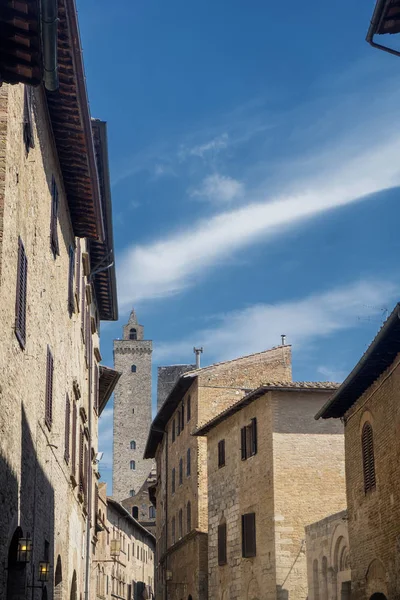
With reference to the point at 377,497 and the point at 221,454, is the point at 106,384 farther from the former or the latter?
the point at 377,497

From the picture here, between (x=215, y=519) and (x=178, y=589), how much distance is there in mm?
8128

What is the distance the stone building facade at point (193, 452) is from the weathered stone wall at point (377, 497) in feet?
60.6

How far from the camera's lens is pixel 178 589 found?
4100cm

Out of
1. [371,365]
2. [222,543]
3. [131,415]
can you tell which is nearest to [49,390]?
[371,365]

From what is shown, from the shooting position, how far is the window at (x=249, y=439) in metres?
32.0

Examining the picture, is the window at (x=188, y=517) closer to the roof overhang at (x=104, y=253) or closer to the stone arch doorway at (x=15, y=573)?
the roof overhang at (x=104, y=253)

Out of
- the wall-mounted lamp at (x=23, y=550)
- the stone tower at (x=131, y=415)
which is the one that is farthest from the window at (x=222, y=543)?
the stone tower at (x=131, y=415)

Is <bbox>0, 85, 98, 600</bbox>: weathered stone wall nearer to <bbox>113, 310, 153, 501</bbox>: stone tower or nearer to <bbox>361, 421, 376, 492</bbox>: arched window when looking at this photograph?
<bbox>361, 421, 376, 492</bbox>: arched window

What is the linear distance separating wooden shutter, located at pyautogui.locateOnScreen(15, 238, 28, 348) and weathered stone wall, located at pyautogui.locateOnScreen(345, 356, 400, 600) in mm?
7440

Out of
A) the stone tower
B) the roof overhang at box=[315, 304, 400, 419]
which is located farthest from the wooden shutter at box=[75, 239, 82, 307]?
the stone tower

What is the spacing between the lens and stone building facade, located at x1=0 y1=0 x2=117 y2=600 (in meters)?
11.0

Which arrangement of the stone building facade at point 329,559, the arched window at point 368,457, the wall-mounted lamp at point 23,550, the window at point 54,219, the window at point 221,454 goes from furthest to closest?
the window at point 221,454 < the stone building facade at point 329,559 < the arched window at point 368,457 < the window at point 54,219 < the wall-mounted lamp at point 23,550

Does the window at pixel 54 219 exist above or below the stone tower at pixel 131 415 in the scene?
below

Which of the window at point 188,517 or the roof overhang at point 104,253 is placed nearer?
the roof overhang at point 104,253
